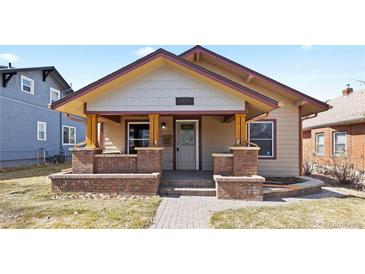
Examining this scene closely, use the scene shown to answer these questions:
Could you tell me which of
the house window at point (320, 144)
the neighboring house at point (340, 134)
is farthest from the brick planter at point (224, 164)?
the house window at point (320, 144)

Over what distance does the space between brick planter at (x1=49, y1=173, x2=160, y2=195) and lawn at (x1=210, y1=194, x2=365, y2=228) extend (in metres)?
2.43

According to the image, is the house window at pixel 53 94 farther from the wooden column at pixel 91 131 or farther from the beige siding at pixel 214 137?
the beige siding at pixel 214 137

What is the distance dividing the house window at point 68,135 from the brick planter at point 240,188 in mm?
17175

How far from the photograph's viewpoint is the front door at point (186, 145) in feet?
30.7

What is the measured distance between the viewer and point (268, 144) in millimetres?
9367

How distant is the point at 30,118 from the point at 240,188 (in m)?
15.8

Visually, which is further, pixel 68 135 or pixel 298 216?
pixel 68 135

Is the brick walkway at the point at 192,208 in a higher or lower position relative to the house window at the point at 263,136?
lower

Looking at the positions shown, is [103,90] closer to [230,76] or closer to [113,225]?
[113,225]

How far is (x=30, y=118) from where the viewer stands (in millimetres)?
15023

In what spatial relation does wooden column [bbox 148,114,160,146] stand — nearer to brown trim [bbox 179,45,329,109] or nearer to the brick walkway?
the brick walkway

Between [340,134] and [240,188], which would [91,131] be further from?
[340,134]

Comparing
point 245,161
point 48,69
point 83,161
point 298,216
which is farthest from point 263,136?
point 48,69
